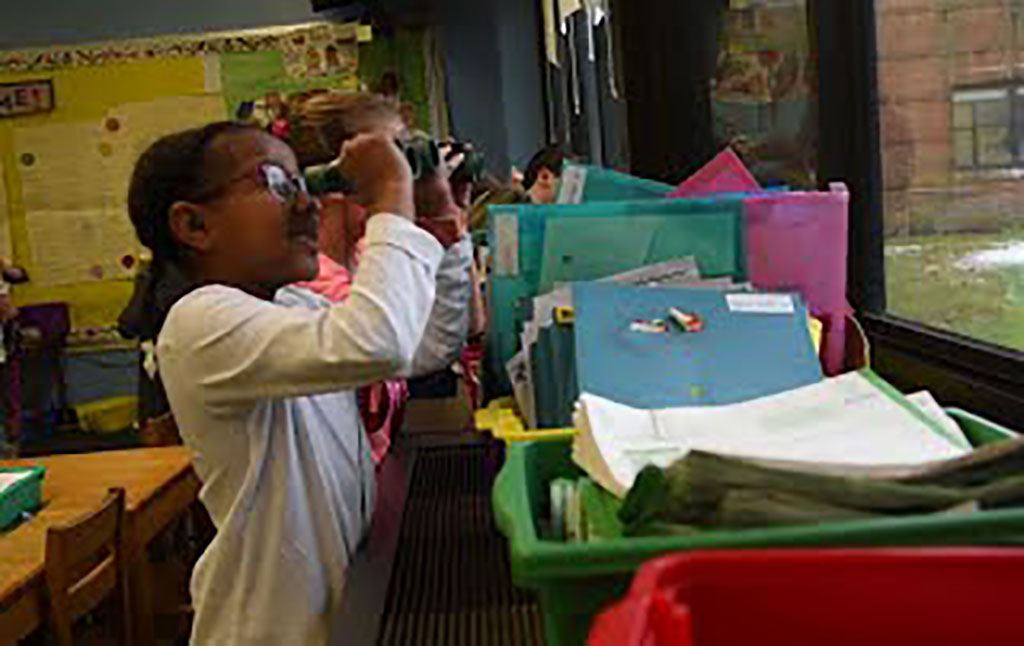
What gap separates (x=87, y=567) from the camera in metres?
2.36

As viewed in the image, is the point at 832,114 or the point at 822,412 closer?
the point at 822,412

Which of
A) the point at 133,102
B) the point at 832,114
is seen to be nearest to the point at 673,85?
the point at 832,114

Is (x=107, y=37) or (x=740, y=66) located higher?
(x=107, y=37)

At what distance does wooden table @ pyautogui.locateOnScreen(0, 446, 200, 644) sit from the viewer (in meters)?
2.06

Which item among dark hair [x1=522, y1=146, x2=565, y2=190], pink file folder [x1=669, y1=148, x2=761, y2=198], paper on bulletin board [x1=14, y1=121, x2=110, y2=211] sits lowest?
pink file folder [x1=669, y1=148, x2=761, y2=198]

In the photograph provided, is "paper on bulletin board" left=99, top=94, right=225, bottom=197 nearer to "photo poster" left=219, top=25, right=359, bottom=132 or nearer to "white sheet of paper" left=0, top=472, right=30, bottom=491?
"photo poster" left=219, top=25, right=359, bottom=132

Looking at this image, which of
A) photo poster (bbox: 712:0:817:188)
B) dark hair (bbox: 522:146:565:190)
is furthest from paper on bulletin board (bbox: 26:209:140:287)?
photo poster (bbox: 712:0:817:188)

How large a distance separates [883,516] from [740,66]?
1986mm

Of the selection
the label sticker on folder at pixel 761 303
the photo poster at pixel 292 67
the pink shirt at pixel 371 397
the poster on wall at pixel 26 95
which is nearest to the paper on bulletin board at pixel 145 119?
the photo poster at pixel 292 67

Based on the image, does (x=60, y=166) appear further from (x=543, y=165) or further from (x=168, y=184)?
(x=168, y=184)

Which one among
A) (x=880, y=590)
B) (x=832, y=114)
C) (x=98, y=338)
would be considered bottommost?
(x=98, y=338)

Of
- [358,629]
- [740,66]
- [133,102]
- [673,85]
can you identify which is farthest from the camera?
[133,102]

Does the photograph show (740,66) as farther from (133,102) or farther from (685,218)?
(133,102)

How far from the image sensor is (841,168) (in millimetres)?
1900
